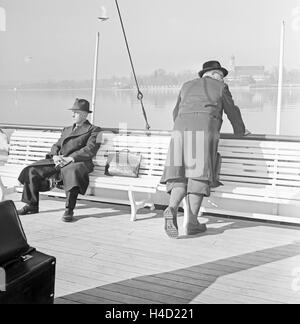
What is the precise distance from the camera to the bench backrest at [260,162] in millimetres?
3508

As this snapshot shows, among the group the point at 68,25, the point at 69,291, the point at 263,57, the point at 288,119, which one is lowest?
the point at 69,291

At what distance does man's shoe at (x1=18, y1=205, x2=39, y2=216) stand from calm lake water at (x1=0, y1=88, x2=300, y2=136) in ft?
6.76

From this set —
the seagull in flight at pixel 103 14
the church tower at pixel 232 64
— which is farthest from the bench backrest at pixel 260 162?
the seagull in flight at pixel 103 14

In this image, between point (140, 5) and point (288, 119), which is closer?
point (288, 119)

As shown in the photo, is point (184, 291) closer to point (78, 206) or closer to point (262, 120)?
point (78, 206)

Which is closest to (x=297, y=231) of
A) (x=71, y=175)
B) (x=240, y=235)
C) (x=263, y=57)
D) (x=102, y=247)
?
(x=240, y=235)

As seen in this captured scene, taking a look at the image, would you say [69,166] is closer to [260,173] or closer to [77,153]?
[77,153]

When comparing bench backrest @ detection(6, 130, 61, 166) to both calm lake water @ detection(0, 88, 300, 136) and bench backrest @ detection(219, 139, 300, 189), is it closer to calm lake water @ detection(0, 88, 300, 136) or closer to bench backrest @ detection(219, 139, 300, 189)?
calm lake water @ detection(0, 88, 300, 136)

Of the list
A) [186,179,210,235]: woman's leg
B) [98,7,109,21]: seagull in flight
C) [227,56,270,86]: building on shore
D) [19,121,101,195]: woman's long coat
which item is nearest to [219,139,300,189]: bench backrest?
[186,179,210,235]: woman's leg

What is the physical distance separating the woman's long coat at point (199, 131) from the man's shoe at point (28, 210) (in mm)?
1168

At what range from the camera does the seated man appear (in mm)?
3668

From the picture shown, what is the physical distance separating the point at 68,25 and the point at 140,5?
1.06 meters

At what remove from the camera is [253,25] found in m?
4.86

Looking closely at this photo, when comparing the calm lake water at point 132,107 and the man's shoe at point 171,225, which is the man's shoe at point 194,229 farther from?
the calm lake water at point 132,107
